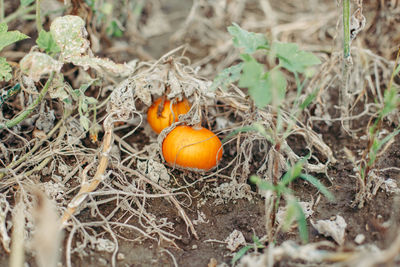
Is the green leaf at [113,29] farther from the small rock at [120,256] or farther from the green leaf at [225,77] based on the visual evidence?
the small rock at [120,256]

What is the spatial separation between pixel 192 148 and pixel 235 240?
18.4 inches

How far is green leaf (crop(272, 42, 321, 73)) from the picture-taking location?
155 cm

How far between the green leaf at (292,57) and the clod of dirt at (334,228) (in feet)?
2.16

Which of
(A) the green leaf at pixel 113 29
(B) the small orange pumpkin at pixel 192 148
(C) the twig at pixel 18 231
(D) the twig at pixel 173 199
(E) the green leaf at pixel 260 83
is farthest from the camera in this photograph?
(A) the green leaf at pixel 113 29

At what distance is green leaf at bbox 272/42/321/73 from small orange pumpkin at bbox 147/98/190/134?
29.2 inches

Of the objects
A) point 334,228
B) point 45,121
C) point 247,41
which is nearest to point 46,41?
point 45,121

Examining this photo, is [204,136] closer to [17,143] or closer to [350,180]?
[350,180]

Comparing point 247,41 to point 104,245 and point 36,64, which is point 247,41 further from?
point 104,245

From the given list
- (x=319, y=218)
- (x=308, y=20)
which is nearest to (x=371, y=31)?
(x=308, y=20)

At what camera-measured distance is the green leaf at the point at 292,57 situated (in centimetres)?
155

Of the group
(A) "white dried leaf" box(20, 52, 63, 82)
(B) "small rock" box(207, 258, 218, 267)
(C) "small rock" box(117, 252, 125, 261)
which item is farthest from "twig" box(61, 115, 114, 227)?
(B) "small rock" box(207, 258, 218, 267)

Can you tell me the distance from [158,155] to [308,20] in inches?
74.6

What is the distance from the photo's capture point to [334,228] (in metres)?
1.72

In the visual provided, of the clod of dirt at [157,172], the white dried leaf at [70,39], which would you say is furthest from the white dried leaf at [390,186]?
the white dried leaf at [70,39]
